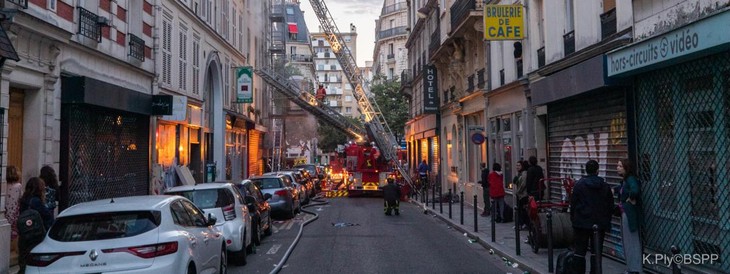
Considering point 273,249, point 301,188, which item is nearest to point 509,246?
point 273,249

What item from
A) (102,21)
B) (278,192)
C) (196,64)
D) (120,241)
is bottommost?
(278,192)

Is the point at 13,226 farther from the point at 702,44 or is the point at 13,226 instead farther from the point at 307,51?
the point at 307,51

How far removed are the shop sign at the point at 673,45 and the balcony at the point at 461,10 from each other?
1072 cm

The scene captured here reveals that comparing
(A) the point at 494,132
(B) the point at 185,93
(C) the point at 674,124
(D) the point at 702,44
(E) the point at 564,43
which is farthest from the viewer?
(B) the point at 185,93

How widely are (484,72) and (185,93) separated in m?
11.0

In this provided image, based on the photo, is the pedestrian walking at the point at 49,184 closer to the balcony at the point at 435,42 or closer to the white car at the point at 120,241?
the white car at the point at 120,241

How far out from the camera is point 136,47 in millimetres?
17203

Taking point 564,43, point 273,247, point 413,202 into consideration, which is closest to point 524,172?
point 564,43

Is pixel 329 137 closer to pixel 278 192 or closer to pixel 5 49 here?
pixel 278 192

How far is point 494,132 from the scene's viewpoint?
68.1 feet

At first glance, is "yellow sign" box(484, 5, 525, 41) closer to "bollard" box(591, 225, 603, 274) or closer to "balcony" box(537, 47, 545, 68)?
"balcony" box(537, 47, 545, 68)

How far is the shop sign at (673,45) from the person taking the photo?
698cm

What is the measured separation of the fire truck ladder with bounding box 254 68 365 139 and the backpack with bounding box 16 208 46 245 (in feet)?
82.4

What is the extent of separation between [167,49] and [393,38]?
5135 cm
